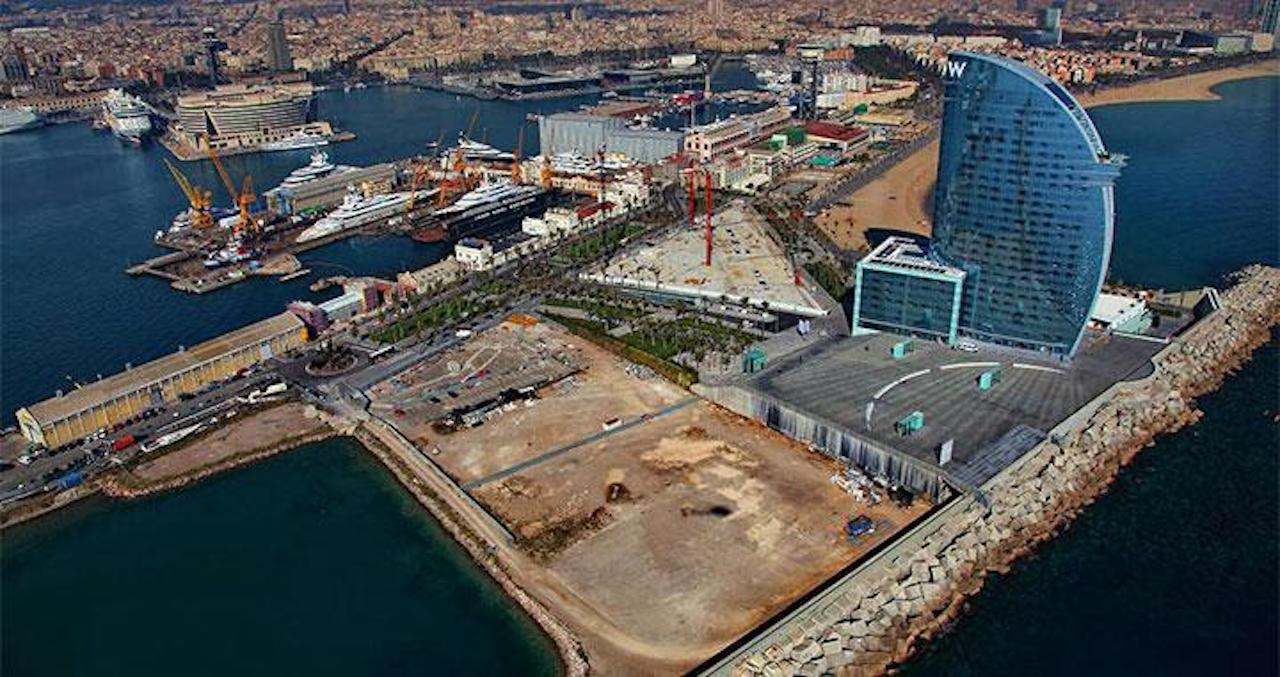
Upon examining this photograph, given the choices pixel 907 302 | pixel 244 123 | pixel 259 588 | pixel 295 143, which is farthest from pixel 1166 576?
pixel 244 123

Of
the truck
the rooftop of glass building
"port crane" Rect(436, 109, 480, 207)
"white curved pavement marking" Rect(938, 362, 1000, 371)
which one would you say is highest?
the rooftop of glass building

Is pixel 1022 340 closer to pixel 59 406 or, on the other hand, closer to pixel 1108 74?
pixel 59 406

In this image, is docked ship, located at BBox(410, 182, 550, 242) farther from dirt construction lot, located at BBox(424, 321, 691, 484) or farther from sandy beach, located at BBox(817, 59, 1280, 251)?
dirt construction lot, located at BBox(424, 321, 691, 484)

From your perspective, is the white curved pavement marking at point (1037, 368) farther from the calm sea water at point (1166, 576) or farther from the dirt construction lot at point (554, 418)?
the dirt construction lot at point (554, 418)

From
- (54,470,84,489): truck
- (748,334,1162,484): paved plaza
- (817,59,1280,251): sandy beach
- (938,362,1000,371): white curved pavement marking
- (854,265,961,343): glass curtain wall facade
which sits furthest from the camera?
(817,59,1280,251): sandy beach

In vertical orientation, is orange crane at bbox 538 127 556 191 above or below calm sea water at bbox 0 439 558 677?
above

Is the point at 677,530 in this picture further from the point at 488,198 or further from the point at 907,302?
the point at 488,198

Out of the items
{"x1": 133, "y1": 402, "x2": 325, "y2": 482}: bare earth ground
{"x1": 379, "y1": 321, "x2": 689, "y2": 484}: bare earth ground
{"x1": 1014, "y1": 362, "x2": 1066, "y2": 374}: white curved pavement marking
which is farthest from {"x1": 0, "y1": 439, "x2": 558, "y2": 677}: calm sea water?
{"x1": 1014, "y1": 362, "x2": 1066, "y2": 374}: white curved pavement marking
